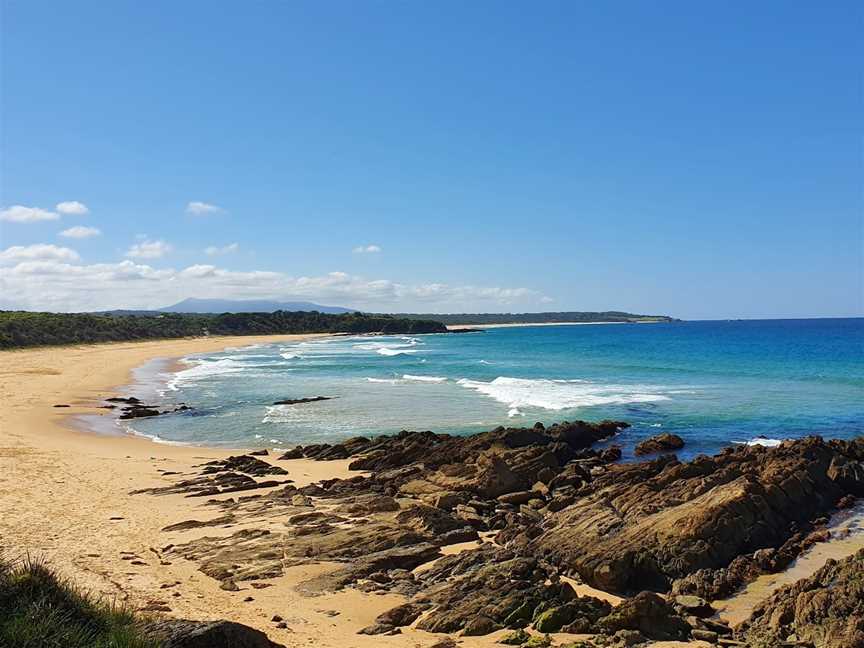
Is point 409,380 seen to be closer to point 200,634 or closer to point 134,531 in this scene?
point 134,531

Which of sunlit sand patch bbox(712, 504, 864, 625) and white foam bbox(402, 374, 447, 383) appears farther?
white foam bbox(402, 374, 447, 383)

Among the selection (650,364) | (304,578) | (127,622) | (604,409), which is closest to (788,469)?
(304,578)

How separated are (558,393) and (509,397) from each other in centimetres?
358

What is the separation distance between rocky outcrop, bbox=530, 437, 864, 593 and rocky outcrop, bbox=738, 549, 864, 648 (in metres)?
1.93

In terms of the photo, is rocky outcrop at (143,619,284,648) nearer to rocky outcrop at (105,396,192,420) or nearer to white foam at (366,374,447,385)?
rocky outcrop at (105,396,192,420)

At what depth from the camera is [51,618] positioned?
5.86m

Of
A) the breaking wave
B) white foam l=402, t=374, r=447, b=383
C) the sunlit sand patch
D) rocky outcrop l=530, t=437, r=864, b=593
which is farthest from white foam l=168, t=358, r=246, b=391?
the sunlit sand patch

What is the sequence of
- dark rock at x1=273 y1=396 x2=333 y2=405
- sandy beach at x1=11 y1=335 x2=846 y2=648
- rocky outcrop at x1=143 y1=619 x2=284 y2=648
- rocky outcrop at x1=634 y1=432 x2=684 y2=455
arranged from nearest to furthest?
rocky outcrop at x1=143 y1=619 x2=284 y2=648
sandy beach at x1=11 y1=335 x2=846 y2=648
rocky outcrop at x1=634 y1=432 x2=684 y2=455
dark rock at x1=273 y1=396 x2=333 y2=405

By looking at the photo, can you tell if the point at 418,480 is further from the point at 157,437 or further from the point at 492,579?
the point at 157,437

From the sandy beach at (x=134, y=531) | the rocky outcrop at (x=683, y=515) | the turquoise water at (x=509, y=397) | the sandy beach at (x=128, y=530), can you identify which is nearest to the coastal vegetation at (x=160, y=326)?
the turquoise water at (x=509, y=397)

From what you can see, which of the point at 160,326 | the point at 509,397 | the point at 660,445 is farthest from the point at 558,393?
the point at 160,326

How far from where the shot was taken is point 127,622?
6.65 meters

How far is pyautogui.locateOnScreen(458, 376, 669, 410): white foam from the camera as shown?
3506 cm

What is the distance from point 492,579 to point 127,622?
580cm
